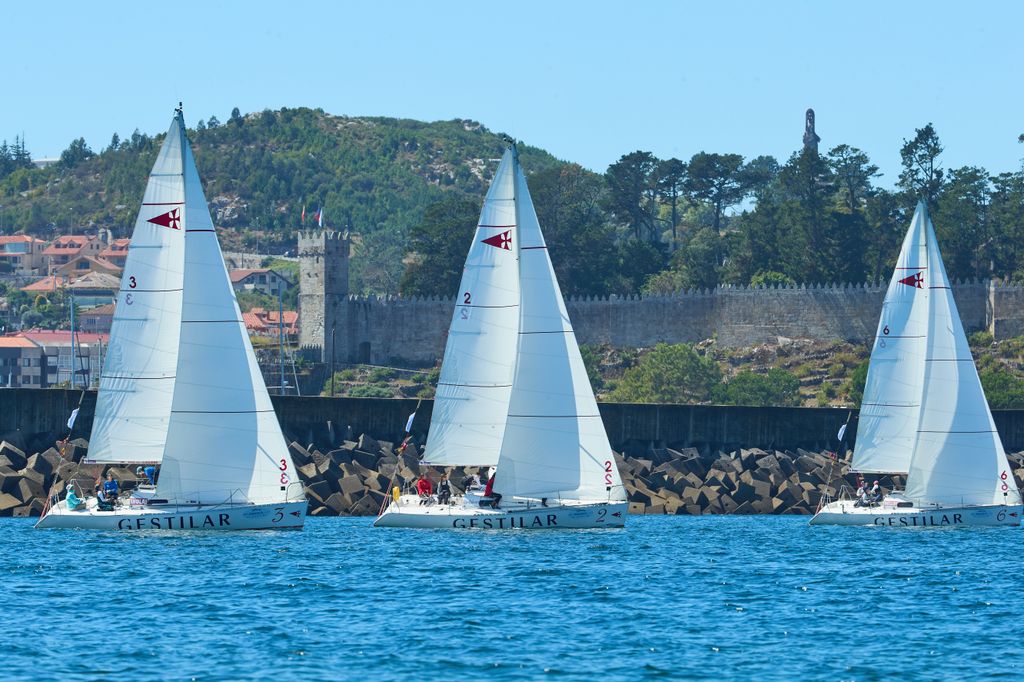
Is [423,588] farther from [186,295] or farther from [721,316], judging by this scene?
[721,316]

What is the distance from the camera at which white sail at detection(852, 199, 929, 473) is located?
43062mm

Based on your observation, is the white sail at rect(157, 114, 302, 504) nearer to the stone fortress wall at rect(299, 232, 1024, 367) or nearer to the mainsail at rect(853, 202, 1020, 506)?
the mainsail at rect(853, 202, 1020, 506)

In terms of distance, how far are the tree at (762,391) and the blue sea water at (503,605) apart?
40184mm

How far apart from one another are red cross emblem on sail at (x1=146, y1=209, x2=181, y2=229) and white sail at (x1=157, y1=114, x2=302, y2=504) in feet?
0.58

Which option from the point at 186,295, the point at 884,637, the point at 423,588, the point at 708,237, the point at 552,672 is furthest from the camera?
the point at 708,237

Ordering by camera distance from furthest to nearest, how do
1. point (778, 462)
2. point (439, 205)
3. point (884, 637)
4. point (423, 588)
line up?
1. point (439, 205)
2. point (778, 462)
3. point (423, 588)
4. point (884, 637)

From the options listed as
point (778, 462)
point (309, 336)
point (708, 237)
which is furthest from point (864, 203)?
point (778, 462)

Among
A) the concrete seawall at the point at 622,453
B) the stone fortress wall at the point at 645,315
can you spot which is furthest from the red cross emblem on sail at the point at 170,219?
the stone fortress wall at the point at 645,315

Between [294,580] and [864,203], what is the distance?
8514 cm

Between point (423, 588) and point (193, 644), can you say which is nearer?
point (193, 644)

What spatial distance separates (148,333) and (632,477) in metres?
14.6

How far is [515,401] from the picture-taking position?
1486 inches

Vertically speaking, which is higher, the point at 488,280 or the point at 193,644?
the point at 488,280

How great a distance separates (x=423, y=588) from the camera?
31156 mm
